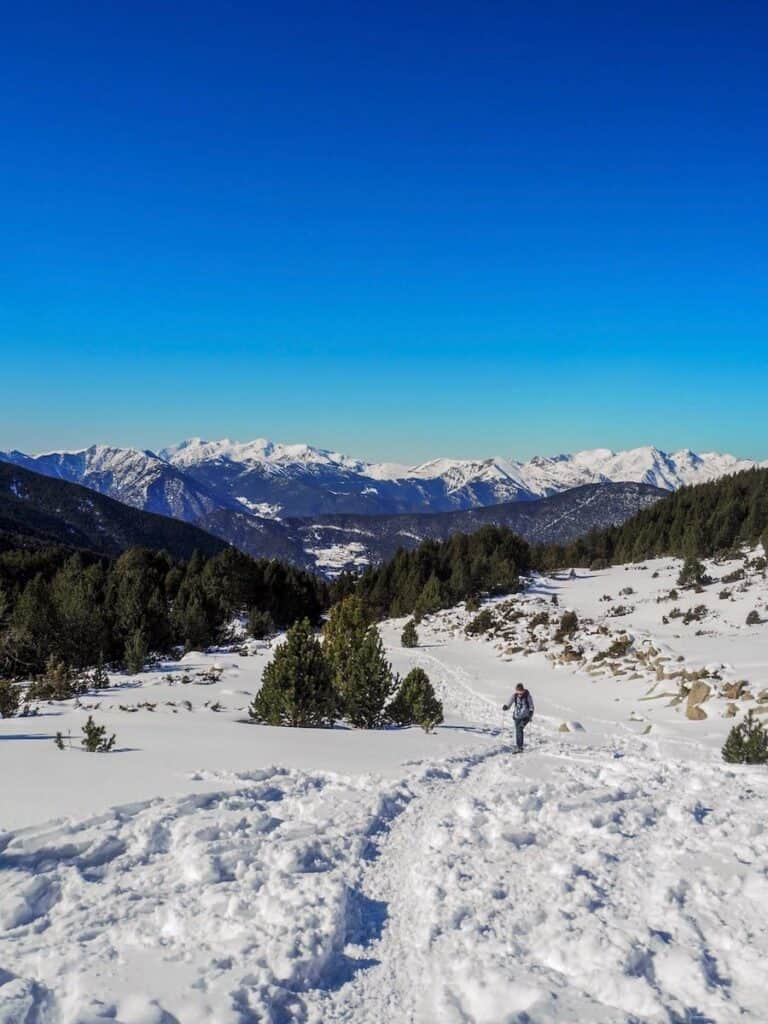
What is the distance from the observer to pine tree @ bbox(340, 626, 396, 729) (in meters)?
16.7

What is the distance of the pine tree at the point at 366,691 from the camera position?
54.9 ft

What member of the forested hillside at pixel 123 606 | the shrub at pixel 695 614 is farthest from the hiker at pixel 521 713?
the shrub at pixel 695 614

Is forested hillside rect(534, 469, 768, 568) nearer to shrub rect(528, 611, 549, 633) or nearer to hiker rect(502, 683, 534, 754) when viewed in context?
shrub rect(528, 611, 549, 633)

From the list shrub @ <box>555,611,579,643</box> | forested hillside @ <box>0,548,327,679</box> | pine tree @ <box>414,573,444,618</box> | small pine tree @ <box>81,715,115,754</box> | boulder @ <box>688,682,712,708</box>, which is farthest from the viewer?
pine tree @ <box>414,573,444,618</box>

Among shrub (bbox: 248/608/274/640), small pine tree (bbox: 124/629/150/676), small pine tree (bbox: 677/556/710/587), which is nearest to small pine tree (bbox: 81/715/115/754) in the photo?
small pine tree (bbox: 124/629/150/676)

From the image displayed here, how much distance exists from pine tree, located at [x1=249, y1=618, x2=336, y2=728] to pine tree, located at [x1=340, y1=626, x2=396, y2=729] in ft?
2.20

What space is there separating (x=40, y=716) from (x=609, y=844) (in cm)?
1385

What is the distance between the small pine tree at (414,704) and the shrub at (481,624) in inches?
832

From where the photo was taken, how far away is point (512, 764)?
11492 millimetres

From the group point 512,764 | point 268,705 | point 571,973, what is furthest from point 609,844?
point 268,705

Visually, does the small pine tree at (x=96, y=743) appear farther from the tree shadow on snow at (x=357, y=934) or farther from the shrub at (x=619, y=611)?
the shrub at (x=619, y=611)

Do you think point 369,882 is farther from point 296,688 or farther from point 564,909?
point 296,688

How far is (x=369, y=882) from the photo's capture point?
6277 mm

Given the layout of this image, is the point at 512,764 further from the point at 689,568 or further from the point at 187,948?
the point at 689,568
